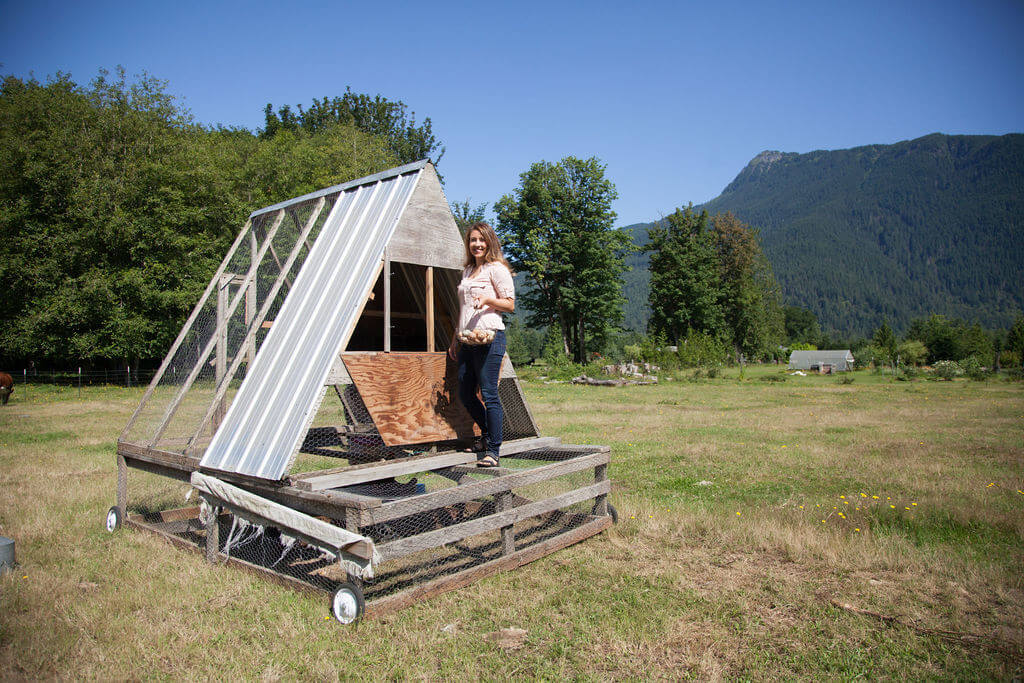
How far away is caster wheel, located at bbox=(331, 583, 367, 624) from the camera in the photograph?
3859 millimetres

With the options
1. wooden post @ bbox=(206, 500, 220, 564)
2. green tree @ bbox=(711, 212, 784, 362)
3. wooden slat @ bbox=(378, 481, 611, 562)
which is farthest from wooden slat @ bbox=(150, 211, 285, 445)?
green tree @ bbox=(711, 212, 784, 362)

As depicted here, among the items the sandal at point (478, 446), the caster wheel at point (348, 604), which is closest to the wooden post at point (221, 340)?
the sandal at point (478, 446)

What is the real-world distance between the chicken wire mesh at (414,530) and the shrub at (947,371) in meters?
33.6

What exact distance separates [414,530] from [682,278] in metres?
52.4

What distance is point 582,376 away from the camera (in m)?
31.4

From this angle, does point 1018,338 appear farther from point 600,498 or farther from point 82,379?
point 82,379

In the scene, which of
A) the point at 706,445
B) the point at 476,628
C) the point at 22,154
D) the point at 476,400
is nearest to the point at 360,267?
the point at 476,400

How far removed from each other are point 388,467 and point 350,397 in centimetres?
212

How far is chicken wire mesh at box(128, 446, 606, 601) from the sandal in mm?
233

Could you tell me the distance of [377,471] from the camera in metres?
4.88

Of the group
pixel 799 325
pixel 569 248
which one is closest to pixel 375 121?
pixel 569 248

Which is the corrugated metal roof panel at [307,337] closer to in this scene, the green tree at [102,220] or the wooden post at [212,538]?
the wooden post at [212,538]

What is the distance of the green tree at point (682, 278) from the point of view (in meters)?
54.8

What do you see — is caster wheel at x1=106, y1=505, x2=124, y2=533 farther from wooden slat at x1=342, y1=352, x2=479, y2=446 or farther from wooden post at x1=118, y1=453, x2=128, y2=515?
wooden slat at x1=342, y1=352, x2=479, y2=446
